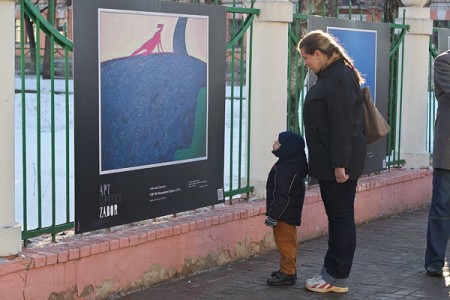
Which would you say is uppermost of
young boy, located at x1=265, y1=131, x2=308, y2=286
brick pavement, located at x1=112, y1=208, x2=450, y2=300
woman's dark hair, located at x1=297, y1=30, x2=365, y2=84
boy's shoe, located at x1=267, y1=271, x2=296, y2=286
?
woman's dark hair, located at x1=297, y1=30, x2=365, y2=84

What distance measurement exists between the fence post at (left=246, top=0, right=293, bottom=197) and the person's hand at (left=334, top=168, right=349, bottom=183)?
1847 mm

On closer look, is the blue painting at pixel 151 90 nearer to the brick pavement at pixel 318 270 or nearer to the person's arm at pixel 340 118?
the brick pavement at pixel 318 270

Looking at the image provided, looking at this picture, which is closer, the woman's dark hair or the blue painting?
the blue painting

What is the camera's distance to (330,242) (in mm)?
6590

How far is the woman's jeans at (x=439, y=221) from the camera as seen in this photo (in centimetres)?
717

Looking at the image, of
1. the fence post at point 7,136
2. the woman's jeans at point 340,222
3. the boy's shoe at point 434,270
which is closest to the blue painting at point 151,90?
the fence post at point 7,136

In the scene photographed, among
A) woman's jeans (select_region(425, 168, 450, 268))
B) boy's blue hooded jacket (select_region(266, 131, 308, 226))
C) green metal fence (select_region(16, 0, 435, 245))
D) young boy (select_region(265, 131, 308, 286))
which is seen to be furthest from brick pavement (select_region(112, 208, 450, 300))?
green metal fence (select_region(16, 0, 435, 245))

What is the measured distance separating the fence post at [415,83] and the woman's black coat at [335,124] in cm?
423

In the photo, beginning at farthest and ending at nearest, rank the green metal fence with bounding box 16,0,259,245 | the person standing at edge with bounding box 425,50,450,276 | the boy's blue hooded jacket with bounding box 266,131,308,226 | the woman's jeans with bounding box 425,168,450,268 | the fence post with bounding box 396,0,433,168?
the fence post with bounding box 396,0,433,168, the woman's jeans with bounding box 425,168,450,268, the person standing at edge with bounding box 425,50,450,276, the boy's blue hooded jacket with bounding box 266,131,308,226, the green metal fence with bounding box 16,0,259,245

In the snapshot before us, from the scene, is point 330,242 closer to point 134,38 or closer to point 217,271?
point 217,271

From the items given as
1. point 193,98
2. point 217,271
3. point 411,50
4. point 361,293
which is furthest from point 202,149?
point 411,50

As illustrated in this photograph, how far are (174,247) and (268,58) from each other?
6.52ft

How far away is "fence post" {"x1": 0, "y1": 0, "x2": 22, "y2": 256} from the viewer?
5.62 meters

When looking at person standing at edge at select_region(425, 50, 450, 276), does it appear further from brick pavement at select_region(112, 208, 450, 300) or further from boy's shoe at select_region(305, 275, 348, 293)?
boy's shoe at select_region(305, 275, 348, 293)
